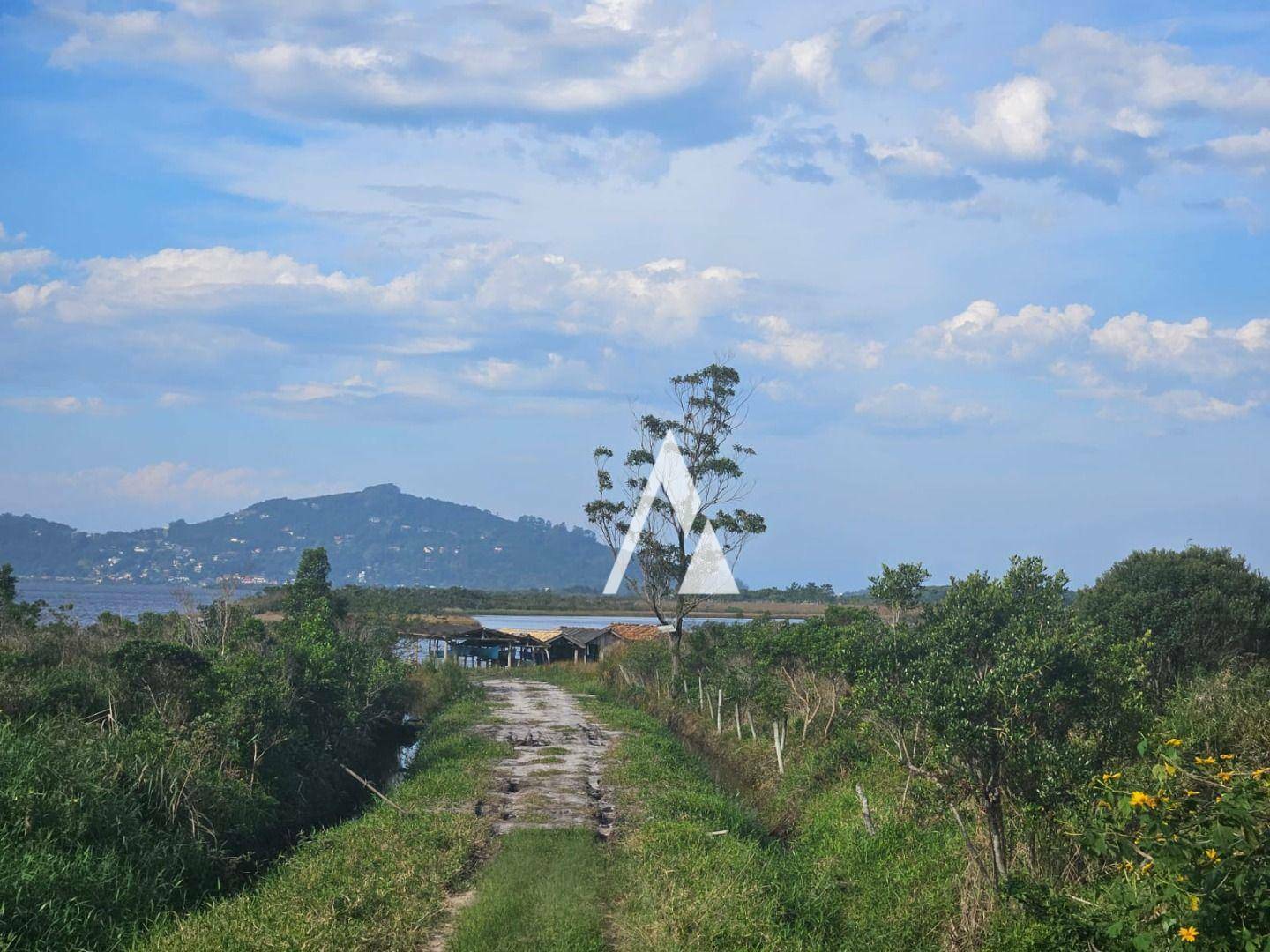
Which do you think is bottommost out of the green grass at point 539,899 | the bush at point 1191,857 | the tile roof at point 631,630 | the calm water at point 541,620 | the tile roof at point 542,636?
the calm water at point 541,620

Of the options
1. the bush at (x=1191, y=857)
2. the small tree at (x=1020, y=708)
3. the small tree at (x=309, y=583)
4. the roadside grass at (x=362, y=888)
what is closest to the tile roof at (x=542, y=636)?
the small tree at (x=309, y=583)

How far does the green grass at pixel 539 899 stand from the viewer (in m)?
9.35

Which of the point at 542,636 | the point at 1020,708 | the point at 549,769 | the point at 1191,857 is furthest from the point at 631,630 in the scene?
the point at 1191,857

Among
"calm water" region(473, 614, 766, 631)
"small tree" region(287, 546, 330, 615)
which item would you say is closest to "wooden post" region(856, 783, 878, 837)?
"small tree" region(287, 546, 330, 615)

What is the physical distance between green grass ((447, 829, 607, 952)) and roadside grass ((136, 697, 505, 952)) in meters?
0.42

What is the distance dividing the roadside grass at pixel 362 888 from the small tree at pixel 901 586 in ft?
19.1

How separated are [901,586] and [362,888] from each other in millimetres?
6894

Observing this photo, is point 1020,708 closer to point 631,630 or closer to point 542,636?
point 631,630

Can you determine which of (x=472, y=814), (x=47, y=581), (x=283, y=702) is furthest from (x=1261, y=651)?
(x=47, y=581)

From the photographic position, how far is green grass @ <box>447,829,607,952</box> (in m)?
9.35

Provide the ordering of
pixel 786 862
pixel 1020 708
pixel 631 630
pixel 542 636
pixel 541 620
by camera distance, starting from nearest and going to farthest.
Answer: pixel 1020 708
pixel 786 862
pixel 631 630
pixel 542 636
pixel 541 620

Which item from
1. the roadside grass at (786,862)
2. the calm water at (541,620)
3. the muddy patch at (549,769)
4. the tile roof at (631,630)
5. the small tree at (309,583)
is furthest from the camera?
the calm water at (541,620)

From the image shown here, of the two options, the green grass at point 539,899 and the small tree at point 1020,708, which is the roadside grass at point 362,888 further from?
the small tree at point 1020,708

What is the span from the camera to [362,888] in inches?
424
